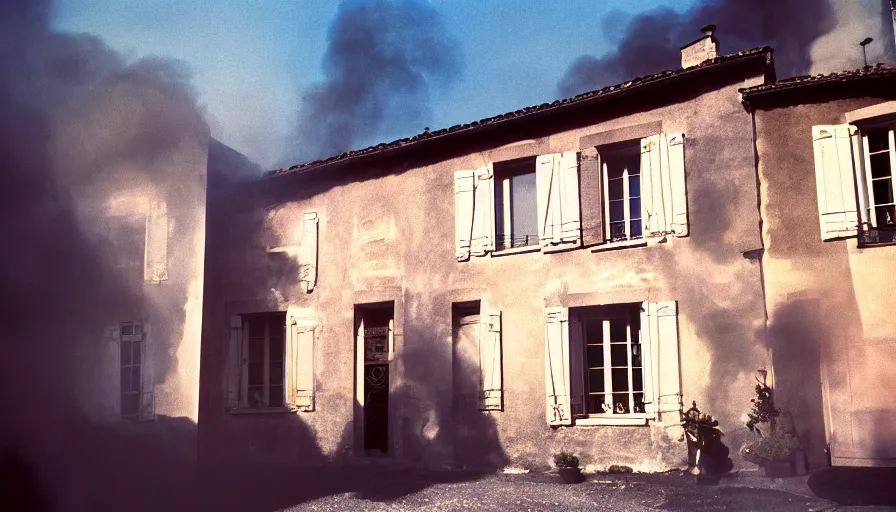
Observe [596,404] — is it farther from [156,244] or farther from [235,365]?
[156,244]

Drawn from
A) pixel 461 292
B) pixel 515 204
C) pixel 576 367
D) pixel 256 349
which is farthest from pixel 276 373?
pixel 576 367

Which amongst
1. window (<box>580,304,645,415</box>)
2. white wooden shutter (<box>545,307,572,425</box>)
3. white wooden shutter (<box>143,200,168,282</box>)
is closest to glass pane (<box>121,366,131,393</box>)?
white wooden shutter (<box>143,200,168,282</box>)

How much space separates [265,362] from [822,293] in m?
8.46

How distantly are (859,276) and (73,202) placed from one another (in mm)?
8918

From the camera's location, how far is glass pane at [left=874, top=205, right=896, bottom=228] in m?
9.83

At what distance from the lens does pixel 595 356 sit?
36.9 feet

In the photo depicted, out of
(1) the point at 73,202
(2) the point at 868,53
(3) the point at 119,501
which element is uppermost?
(2) the point at 868,53

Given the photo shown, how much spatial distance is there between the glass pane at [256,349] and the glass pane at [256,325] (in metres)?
0.11

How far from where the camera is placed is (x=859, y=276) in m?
9.63

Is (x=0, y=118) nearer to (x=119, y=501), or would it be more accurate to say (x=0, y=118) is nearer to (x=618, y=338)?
(x=119, y=501)

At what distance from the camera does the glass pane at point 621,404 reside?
10.9m

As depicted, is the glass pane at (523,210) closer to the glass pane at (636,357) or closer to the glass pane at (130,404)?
the glass pane at (636,357)

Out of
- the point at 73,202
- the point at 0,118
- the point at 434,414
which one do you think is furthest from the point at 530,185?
the point at 0,118

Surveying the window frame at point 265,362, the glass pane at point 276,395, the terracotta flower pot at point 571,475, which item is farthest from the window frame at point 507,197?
the glass pane at point 276,395
